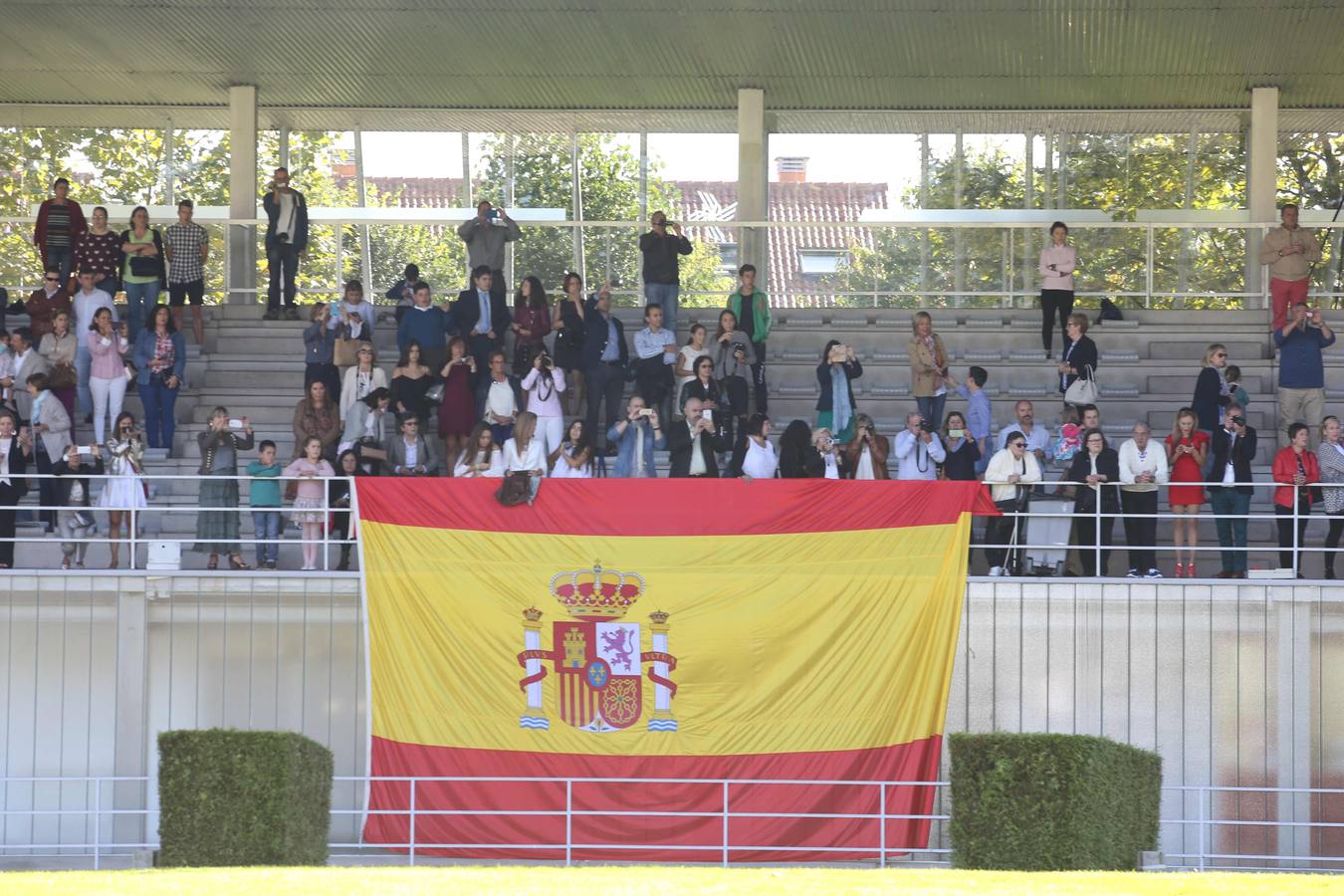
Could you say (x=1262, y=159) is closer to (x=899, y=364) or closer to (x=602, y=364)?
(x=899, y=364)

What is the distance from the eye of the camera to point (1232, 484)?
58.4 ft

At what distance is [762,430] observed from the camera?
61.7ft

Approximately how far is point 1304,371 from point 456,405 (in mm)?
7912

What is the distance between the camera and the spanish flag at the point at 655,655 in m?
17.4

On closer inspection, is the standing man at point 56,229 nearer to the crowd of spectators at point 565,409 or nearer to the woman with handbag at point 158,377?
the crowd of spectators at point 565,409

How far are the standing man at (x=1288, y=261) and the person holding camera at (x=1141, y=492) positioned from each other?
14.3 feet

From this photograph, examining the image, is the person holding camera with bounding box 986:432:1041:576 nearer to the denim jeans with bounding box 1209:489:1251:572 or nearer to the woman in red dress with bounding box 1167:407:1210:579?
the woman in red dress with bounding box 1167:407:1210:579

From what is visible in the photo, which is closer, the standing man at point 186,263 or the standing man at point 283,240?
the standing man at point 186,263

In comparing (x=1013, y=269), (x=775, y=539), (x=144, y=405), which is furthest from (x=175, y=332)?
(x=1013, y=269)

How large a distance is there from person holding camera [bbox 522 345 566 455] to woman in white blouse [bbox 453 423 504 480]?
0.90 m

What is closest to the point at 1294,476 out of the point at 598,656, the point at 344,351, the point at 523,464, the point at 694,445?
the point at 694,445

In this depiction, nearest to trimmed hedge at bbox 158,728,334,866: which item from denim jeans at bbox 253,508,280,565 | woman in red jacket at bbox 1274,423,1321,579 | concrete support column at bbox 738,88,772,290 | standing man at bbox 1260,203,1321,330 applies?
denim jeans at bbox 253,508,280,565

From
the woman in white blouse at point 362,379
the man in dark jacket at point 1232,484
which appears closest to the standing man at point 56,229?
the woman in white blouse at point 362,379

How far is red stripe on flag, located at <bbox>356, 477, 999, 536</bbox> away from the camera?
17.5 m
